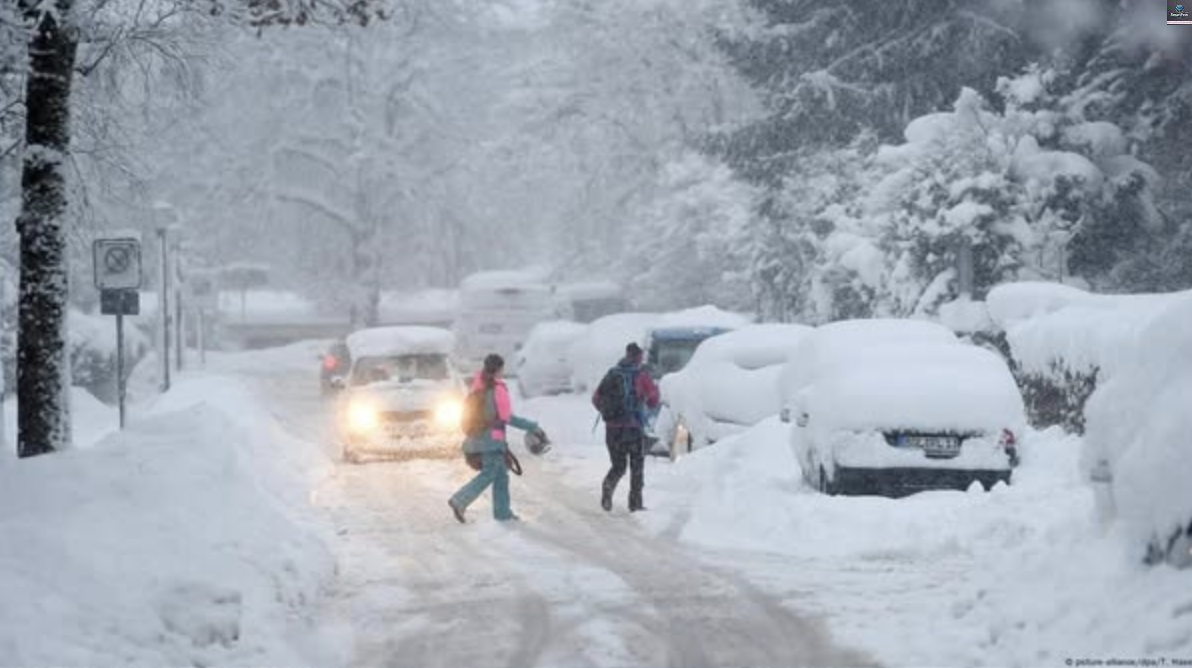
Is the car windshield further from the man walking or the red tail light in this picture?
the red tail light

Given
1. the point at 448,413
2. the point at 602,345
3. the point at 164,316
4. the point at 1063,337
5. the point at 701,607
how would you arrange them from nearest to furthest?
the point at 701,607 → the point at 1063,337 → the point at 448,413 → the point at 164,316 → the point at 602,345

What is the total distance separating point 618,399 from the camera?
15141 mm

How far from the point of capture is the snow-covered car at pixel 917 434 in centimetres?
1356

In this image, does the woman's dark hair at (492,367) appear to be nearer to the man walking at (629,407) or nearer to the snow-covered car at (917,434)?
the man walking at (629,407)

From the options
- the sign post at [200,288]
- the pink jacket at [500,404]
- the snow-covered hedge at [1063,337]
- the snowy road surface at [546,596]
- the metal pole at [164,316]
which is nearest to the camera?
the snowy road surface at [546,596]

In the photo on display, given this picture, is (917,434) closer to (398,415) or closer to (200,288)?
(398,415)

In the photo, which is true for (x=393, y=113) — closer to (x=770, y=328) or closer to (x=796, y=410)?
(x=770, y=328)

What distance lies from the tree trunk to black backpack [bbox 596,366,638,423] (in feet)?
17.8

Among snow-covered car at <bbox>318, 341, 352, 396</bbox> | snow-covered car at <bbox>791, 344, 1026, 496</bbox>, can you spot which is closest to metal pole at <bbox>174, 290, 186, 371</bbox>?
snow-covered car at <bbox>318, 341, 352, 396</bbox>

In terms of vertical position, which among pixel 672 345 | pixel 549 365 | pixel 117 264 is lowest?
pixel 549 365

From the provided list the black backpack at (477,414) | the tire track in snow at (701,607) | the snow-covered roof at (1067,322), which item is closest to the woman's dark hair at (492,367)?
the black backpack at (477,414)

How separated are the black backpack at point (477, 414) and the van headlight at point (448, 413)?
5579mm

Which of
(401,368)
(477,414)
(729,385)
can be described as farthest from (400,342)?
(477,414)

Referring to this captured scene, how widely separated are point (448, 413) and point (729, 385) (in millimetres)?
4122
